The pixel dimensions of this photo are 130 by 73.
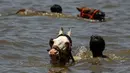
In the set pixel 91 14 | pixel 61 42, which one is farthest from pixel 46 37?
pixel 61 42

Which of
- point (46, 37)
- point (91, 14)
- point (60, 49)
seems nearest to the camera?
point (60, 49)

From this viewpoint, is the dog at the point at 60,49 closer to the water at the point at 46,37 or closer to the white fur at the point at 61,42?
the white fur at the point at 61,42

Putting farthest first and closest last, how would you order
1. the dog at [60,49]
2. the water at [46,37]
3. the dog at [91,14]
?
the dog at [91,14], the water at [46,37], the dog at [60,49]

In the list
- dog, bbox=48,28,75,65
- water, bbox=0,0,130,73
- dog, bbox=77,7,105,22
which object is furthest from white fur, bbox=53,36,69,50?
dog, bbox=77,7,105,22

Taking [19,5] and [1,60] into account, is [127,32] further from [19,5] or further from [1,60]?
[19,5]

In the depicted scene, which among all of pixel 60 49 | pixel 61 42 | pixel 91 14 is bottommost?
pixel 91 14

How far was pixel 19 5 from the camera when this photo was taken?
1936 cm

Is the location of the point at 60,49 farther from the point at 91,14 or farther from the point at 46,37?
the point at 91,14

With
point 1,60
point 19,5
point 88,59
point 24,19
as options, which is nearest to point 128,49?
point 88,59

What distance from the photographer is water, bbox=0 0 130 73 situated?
29.5 feet

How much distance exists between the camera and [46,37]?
1226 cm

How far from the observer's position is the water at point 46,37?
354 inches

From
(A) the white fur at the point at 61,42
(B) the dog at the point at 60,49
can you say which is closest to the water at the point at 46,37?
(B) the dog at the point at 60,49

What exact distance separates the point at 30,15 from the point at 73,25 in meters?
2.27
